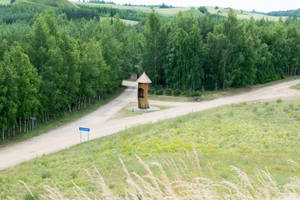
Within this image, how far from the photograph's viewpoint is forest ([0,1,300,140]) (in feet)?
76.8

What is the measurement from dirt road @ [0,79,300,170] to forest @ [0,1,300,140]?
2.01 meters

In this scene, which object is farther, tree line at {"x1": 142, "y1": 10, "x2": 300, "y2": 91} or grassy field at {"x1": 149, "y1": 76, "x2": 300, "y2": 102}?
tree line at {"x1": 142, "y1": 10, "x2": 300, "y2": 91}

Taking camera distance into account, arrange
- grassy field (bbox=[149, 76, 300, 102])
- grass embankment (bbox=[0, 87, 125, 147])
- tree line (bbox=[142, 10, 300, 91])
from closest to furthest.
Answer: grass embankment (bbox=[0, 87, 125, 147]) < grassy field (bbox=[149, 76, 300, 102]) < tree line (bbox=[142, 10, 300, 91])

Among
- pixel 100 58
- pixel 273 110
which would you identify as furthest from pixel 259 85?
pixel 100 58

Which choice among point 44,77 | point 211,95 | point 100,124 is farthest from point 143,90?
point 211,95

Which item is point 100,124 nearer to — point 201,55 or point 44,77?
point 44,77

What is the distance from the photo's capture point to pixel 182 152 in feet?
48.3

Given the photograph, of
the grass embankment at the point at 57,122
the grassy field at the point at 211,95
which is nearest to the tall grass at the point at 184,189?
the grass embankment at the point at 57,122

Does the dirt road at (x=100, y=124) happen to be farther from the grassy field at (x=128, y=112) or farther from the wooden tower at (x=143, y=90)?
the wooden tower at (x=143, y=90)

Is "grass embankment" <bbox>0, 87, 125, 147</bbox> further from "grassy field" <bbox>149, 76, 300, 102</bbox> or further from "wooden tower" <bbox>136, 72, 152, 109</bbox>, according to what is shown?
"grassy field" <bbox>149, 76, 300, 102</bbox>

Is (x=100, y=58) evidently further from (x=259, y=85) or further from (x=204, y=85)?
(x=259, y=85)

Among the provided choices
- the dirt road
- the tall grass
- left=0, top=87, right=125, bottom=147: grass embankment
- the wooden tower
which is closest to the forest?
left=0, top=87, right=125, bottom=147: grass embankment

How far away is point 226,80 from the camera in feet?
139

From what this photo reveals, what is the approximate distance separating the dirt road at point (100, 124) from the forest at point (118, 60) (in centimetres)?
201
